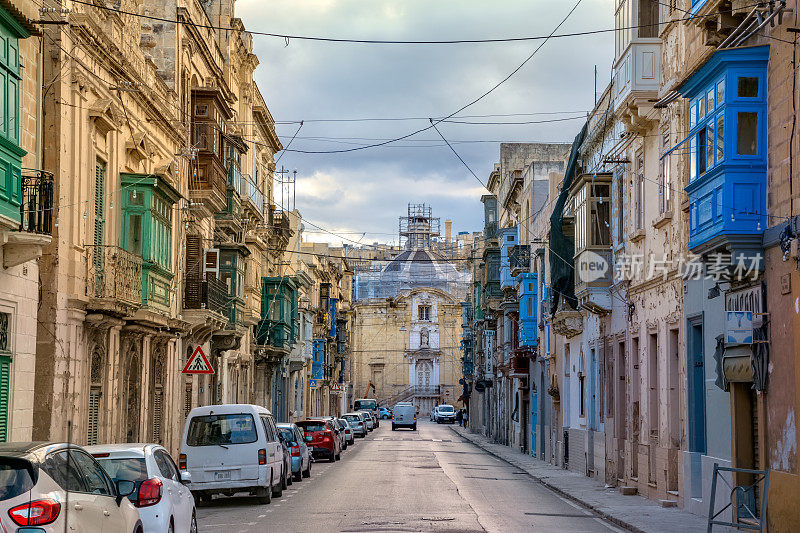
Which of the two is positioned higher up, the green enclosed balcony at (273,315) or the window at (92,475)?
the green enclosed balcony at (273,315)

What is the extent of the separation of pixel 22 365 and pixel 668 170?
13060 mm

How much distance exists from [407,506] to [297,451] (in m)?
9.55

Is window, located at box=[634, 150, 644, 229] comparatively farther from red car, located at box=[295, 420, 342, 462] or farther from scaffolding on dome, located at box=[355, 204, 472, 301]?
scaffolding on dome, located at box=[355, 204, 472, 301]

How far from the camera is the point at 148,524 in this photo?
1259 cm

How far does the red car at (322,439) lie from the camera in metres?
41.3

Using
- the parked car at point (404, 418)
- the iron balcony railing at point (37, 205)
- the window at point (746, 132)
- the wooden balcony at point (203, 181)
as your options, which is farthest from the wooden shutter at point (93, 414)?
the parked car at point (404, 418)

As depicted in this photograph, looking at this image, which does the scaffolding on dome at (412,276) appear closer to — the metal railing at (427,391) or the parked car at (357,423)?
the metal railing at (427,391)

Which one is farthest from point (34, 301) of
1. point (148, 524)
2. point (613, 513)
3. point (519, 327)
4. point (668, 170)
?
point (519, 327)

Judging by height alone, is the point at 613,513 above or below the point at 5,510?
below

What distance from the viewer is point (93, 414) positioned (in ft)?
79.0

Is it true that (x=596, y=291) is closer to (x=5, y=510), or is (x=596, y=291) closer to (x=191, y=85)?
(x=191, y=85)

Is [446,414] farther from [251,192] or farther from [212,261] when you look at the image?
[212,261]

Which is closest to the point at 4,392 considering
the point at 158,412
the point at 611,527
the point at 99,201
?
the point at 99,201

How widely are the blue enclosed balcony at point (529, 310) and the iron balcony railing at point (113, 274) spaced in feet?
81.8
